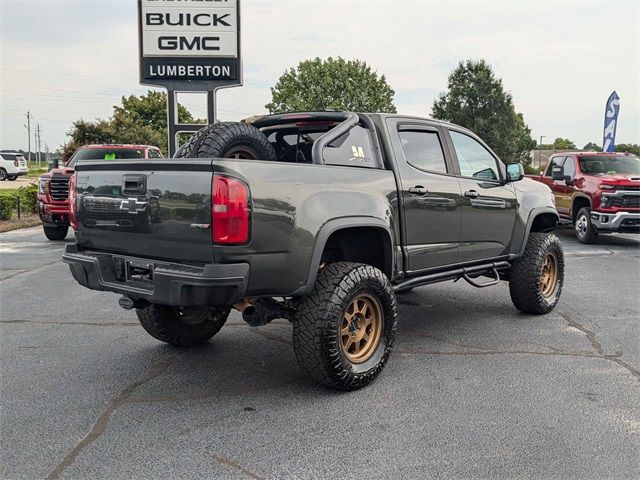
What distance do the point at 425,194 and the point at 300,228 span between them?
1.47m

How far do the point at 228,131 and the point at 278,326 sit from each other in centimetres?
220

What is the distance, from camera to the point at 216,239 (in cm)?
328

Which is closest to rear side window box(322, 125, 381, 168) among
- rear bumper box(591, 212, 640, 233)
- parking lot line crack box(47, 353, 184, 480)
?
parking lot line crack box(47, 353, 184, 480)

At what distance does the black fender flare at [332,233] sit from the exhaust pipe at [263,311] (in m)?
0.26

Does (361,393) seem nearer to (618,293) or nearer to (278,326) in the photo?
(278,326)

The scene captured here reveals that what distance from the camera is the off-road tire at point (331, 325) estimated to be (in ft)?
12.2

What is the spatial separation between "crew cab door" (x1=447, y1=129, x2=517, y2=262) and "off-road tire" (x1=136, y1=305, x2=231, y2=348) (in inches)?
90.0

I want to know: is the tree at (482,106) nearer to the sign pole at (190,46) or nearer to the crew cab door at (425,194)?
the sign pole at (190,46)

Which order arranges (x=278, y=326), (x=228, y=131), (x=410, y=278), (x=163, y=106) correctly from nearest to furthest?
1. (x=228, y=131)
2. (x=410, y=278)
3. (x=278, y=326)
4. (x=163, y=106)

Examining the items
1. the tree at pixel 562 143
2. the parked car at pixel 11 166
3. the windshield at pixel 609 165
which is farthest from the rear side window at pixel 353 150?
the tree at pixel 562 143

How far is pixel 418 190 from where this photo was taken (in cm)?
460

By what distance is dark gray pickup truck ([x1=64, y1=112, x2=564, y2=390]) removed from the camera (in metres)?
3.33

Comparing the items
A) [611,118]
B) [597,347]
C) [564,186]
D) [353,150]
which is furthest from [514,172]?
[611,118]

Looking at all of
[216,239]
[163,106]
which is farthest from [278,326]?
[163,106]
